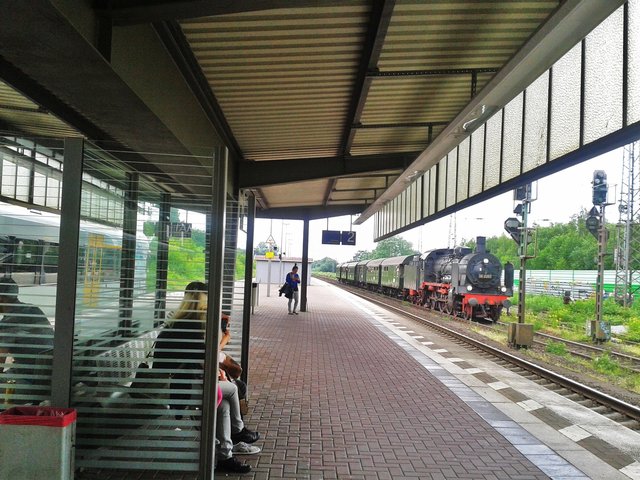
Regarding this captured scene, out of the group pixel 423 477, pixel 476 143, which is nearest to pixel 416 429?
pixel 423 477

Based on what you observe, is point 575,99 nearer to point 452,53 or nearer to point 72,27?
point 452,53

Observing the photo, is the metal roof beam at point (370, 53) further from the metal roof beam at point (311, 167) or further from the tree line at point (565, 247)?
the tree line at point (565, 247)

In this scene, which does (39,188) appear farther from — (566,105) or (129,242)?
(566,105)

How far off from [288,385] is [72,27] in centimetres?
592

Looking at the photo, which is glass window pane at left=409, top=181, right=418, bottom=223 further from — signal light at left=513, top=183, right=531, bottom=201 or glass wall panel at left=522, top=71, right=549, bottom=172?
glass wall panel at left=522, top=71, right=549, bottom=172

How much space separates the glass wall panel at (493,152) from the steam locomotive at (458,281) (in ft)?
37.1

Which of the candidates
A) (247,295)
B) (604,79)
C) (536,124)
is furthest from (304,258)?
(604,79)

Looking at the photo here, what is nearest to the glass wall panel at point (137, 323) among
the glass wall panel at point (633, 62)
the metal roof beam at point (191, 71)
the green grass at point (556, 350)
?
the metal roof beam at point (191, 71)

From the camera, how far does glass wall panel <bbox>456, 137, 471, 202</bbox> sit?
9773 mm

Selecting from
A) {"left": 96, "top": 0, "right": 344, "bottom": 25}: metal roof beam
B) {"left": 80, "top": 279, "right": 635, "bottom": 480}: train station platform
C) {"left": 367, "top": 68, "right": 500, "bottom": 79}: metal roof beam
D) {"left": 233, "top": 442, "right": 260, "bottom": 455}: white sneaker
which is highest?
{"left": 367, "top": 68, "right": 500, "bottom": 79}: metal roof beam

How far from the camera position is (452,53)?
5102 millimetres

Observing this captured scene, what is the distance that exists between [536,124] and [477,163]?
2.37 meters

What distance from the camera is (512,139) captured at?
25.5ft

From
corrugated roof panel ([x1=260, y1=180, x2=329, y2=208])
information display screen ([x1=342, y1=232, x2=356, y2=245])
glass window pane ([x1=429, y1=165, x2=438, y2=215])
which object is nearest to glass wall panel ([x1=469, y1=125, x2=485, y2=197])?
glass window pane ([x1=429, y1=165, x2=438, y2=215])
